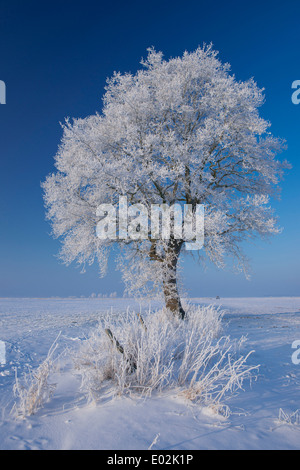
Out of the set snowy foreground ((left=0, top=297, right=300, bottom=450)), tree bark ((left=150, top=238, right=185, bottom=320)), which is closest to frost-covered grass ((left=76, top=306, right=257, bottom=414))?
snowy foreground ((left=0, top=297, right=300, bottom=450))

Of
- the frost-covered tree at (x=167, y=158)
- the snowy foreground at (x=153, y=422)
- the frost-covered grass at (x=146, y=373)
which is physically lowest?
the snowy foreground at (x=153, y=422)

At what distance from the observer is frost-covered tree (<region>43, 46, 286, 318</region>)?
11633 mm

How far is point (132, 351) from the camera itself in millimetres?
4469

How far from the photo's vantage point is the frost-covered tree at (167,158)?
1163cm

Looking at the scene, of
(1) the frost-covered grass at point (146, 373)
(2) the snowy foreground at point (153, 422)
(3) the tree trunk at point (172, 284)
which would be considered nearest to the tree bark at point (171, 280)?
(3) the tree trunk at point (172, 284)

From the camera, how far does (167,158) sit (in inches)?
495

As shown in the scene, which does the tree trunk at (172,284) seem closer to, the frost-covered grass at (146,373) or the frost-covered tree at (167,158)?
the frost-covered tree at (167,158)

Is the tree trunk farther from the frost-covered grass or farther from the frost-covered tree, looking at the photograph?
the frost-covered grass

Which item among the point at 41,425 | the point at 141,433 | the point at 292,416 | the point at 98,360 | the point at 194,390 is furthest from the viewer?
the point at 98,360

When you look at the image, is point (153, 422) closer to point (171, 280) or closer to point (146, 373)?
point (146, 373)
